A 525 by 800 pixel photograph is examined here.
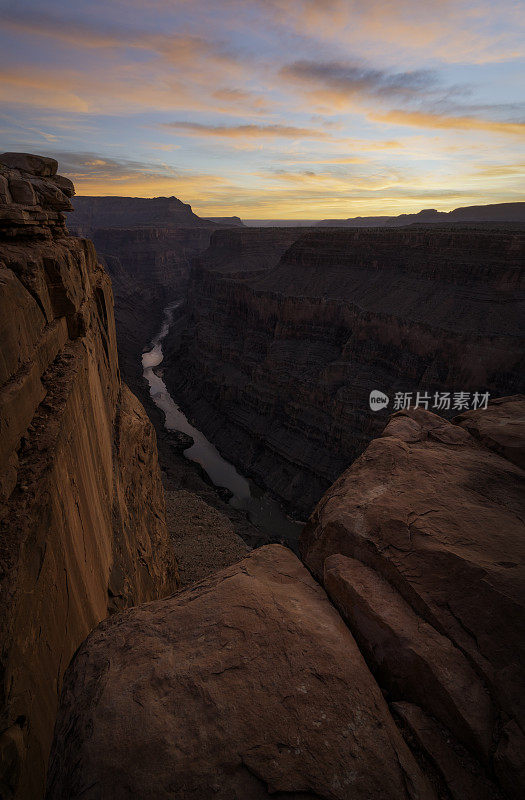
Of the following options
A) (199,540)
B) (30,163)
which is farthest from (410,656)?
(199,540)

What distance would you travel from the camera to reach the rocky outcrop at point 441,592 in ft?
10.0

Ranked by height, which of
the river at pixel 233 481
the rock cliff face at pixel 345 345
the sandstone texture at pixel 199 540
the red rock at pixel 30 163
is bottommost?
the river at pixel 233 481

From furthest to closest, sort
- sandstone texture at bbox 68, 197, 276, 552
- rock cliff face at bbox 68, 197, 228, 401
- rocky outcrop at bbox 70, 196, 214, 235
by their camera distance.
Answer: rocky outcrop at bbox 70, 196, 214, 235
rock cliff face at bbox 68, 197, 228, 401
sandstone texture at bbox 68, 197, 276, 552

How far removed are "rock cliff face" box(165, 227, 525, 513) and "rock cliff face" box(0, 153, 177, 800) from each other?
25.8 metres

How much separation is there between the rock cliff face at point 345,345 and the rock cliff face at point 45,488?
84.5ft

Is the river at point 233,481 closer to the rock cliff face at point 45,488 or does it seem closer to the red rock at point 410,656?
the rock cliff face at point 45,488

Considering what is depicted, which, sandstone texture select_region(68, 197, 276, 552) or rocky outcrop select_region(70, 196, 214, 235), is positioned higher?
rocky outcrop select_region(70, 196, 214, 235)

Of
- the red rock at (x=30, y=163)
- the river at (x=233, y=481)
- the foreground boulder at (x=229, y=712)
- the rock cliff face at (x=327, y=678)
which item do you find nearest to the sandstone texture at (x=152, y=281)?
the river at (x=233, y=481)

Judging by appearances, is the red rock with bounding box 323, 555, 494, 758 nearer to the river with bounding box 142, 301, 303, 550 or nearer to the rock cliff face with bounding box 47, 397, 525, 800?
the rock cliff face with bounding box 47, 397, 525, 800

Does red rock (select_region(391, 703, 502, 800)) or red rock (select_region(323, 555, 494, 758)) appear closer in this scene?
red rock (select_region(391, 703, 502, 800))

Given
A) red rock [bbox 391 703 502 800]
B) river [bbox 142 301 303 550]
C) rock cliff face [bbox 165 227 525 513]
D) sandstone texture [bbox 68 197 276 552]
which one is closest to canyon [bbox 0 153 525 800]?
red rock [bbox 391 703 502 800]

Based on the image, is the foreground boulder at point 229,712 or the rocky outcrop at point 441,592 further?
the rocky outcrop at point 441,592

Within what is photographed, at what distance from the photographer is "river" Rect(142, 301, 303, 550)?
29641 millimetres

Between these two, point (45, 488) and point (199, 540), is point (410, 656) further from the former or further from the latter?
point (199, 540)
